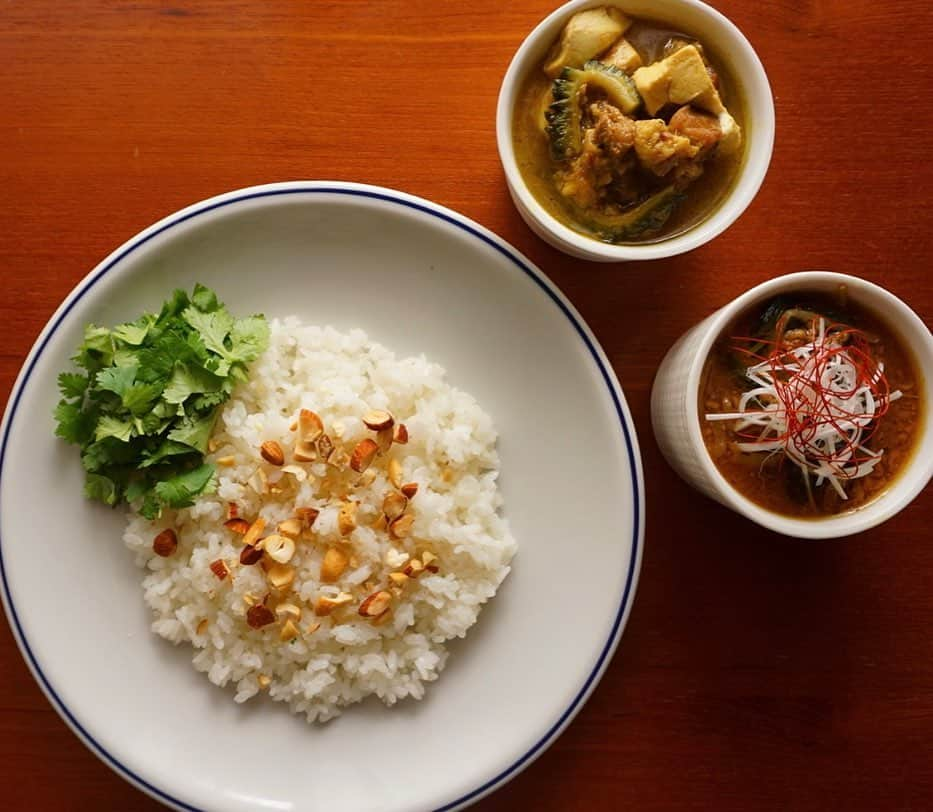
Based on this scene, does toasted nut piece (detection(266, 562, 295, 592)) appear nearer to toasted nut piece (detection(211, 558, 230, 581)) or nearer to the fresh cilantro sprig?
toasted nut piece (detection(211, 558, 230, 581))

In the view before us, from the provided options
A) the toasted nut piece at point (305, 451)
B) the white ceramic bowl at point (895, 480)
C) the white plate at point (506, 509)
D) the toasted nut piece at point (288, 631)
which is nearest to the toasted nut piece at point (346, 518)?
the toasted nut piece at point (305, 451)

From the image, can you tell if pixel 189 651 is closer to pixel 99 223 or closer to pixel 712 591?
pixel 99 223

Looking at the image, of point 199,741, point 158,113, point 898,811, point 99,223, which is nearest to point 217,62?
point 158,113

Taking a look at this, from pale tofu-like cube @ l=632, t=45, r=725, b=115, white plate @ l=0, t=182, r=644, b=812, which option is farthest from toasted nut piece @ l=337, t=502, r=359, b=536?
pale tofu-like cube @ l=632, t=45, r=725, b=115

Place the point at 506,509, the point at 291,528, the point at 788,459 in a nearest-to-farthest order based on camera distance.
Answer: the point at 788,459 → the point at 291,528 → the point at 506,509

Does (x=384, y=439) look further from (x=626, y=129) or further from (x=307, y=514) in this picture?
(x=626, y=129)

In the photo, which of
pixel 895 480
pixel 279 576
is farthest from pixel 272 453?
pixel 895 480
